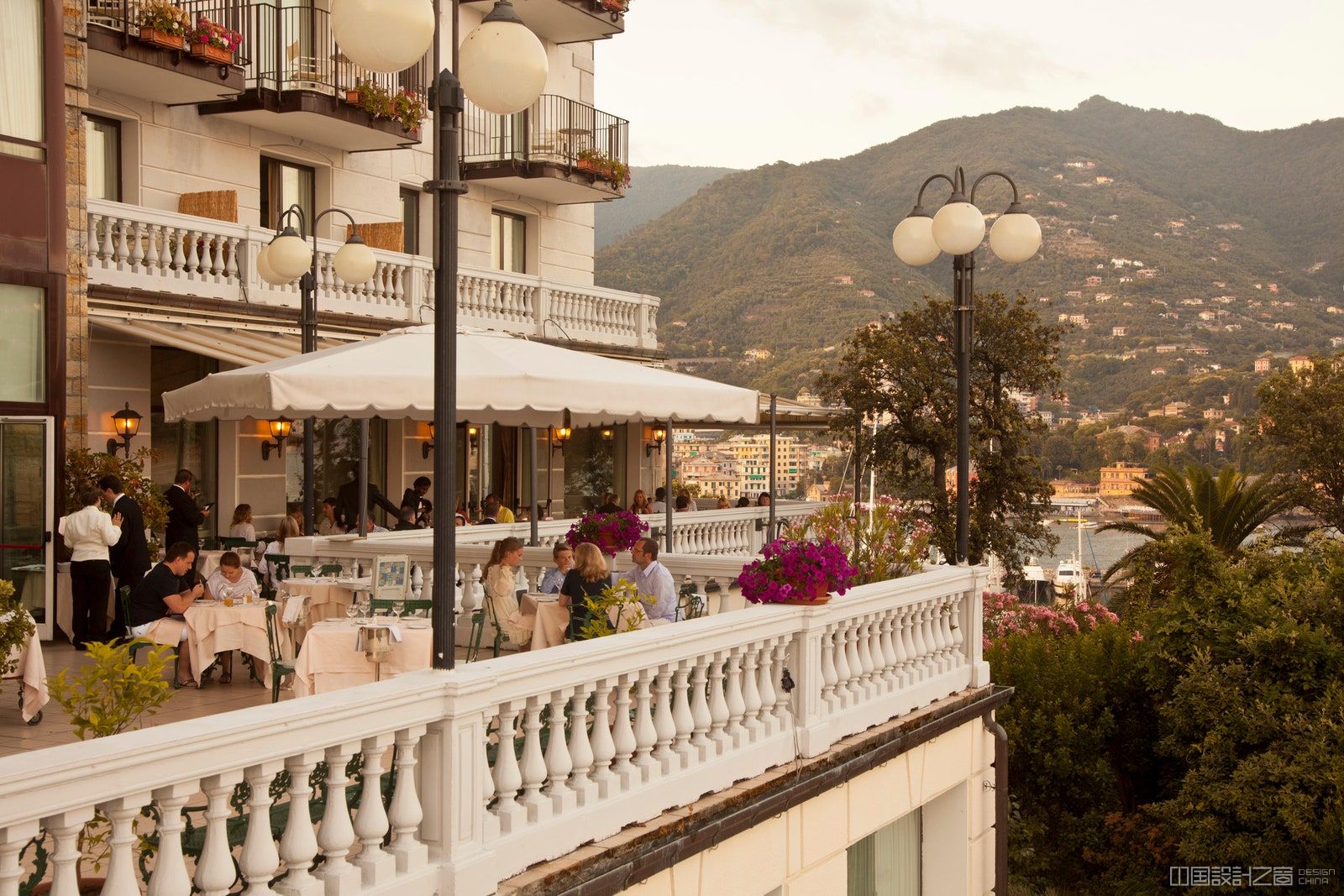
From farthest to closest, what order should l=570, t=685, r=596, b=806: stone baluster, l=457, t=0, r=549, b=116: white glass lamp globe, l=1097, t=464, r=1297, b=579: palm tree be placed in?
l=1097, t=464, r=1297, b=579: palm tree < l=570, t=685, r=596, b=806: stone baluster < l=457, t=0, r=549, b=116: white glass lamp globe

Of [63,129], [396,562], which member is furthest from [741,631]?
[63,129]

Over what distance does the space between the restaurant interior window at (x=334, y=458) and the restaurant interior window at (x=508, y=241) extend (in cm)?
569

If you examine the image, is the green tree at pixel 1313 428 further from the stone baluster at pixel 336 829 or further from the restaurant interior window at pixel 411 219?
the stone baluster at pixel 336 829

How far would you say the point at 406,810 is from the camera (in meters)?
4.89

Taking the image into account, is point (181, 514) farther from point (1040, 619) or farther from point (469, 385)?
point (1040, 619)

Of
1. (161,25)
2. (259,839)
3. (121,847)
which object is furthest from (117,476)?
(121,847)

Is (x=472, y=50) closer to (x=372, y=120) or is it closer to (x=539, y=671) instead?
(x=539, y=671)

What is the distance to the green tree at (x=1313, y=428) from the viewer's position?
34.4 metres

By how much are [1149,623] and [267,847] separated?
10.7 metres

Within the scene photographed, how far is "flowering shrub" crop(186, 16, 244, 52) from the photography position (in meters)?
17.2

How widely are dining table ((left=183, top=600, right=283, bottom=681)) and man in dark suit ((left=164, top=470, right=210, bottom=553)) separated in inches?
150

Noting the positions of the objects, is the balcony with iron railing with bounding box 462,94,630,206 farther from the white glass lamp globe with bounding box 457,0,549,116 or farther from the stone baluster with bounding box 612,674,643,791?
the white glass lamp globe with bounding box 457,0,549,116

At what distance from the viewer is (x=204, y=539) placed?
16.4 meters

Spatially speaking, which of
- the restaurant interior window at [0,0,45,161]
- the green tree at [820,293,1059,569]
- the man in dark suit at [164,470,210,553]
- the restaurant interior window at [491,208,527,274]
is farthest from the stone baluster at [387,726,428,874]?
the green tree at [820,293,1059,569]
